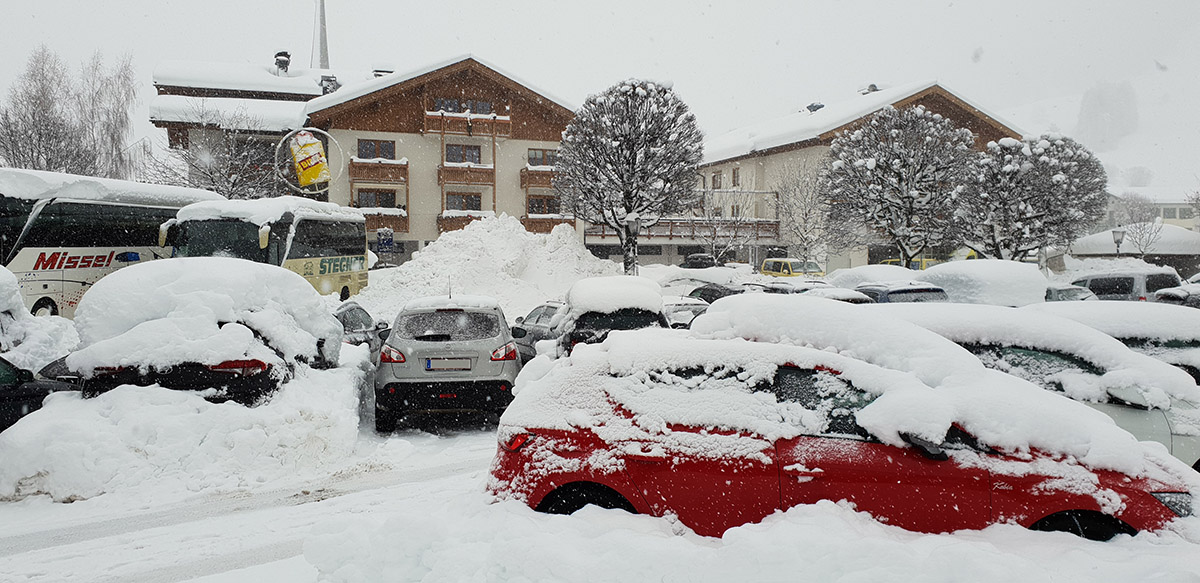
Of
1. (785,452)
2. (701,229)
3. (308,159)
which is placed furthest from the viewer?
(701,229)

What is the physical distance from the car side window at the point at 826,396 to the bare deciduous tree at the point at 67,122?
4045 centimetres

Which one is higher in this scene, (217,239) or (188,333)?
(217,239)

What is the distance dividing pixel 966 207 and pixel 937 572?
95.4 ft

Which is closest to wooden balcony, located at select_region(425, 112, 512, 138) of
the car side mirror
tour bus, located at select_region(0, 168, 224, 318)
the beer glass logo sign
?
the beer glass logo sign

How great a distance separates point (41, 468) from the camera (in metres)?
6.01

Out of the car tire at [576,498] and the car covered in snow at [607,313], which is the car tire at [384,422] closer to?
the car covered in snow at [607,313]

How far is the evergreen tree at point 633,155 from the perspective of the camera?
2614cm

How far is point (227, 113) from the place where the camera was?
37656mm

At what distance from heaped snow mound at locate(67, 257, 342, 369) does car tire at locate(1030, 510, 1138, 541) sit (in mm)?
6789

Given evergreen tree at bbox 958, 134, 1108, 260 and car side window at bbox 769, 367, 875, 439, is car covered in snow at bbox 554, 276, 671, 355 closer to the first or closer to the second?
car side window at bbox 769, 367, 875, 439

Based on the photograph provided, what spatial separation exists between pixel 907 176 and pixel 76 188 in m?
27.8

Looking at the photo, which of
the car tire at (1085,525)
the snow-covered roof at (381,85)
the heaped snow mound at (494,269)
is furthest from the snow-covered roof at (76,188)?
the car tire at (1085,525)

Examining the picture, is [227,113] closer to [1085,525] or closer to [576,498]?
[576,498]

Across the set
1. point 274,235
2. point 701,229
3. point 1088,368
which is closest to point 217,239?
point 274,235
